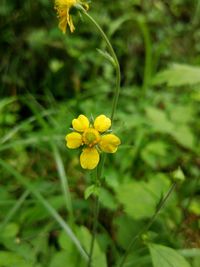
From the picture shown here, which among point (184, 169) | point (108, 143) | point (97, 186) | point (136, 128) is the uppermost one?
point (108, 143)

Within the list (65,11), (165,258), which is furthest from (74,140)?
(165,258)

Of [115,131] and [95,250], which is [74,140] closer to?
[115,131]

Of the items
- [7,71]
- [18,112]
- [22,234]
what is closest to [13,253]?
[22,234]

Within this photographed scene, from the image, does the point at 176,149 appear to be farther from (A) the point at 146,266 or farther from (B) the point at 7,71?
(B) the point at 7,71

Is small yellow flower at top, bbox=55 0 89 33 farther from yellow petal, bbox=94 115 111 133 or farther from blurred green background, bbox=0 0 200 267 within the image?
yellow petal, bbox=94 115 111 133

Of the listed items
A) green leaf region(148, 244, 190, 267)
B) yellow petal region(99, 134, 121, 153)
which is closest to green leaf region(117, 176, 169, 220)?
green leaf region(148, 244, 190, 267)

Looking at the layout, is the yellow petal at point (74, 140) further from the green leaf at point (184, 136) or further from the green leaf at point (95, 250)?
the green leaf at point (184, 136)

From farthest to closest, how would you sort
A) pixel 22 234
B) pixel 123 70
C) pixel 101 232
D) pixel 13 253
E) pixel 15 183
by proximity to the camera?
pixel 123 70, pixel 15 183, pixel 101 232, pixel 22 234, pixel 13 253

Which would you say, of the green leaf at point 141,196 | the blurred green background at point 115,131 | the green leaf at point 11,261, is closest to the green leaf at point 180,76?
the blurred green background at point 115,131
